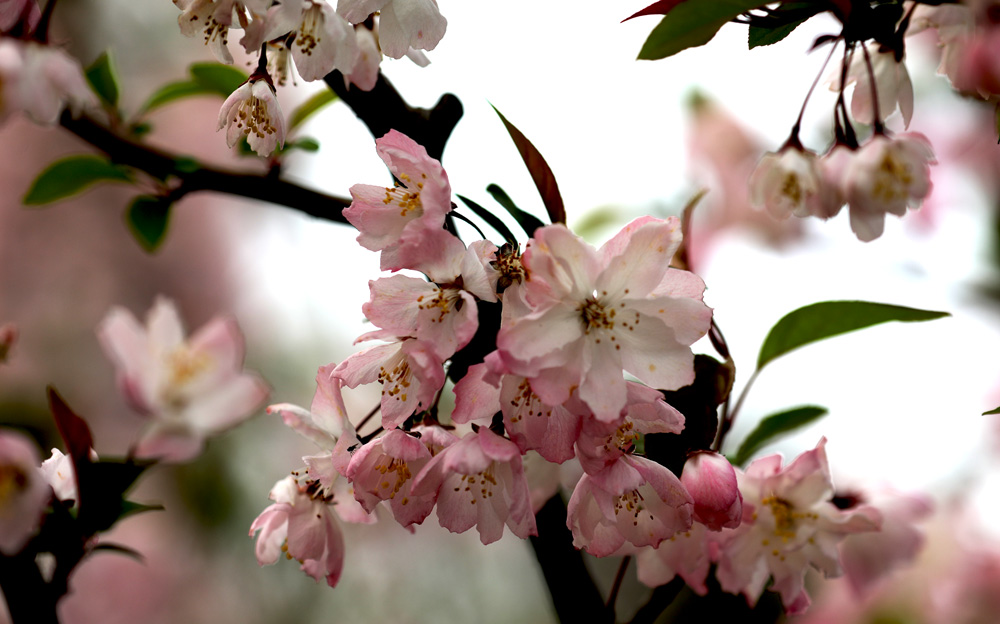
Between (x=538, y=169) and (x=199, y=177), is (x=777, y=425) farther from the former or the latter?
(x=199, y=177)

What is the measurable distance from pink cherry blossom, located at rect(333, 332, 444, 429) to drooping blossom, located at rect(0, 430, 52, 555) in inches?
6.4

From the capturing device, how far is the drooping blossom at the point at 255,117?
478 mm

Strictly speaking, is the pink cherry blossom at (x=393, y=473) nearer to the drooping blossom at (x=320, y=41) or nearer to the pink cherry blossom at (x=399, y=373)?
the pink cherry blossom at (x=399, y=373)

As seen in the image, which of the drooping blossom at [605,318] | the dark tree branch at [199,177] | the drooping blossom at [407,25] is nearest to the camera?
the drooping blossom at [605,318]

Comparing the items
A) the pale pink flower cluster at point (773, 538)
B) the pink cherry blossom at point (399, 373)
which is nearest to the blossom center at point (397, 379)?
the pink cherry blossom at point (399, 373)

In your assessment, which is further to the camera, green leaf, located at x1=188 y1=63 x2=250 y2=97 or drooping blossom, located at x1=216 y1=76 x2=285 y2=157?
green leaf, located at x1=188 y1=63 x2=250 y2=97

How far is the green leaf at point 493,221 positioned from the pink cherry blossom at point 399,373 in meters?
0.08

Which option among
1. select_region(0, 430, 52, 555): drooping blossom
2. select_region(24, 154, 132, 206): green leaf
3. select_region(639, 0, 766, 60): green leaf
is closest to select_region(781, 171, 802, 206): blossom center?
select_region(639, 0, 766, 60): green leaf

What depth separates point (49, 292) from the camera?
2492 millimetres

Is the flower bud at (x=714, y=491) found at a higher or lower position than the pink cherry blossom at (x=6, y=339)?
lower

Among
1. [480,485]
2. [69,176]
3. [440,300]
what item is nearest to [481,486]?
[480,485]

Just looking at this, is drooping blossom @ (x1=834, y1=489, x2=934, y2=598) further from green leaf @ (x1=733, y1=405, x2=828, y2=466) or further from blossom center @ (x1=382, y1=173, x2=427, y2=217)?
blossom center @ (x1=382, y1=173, x2=427, y2=217)

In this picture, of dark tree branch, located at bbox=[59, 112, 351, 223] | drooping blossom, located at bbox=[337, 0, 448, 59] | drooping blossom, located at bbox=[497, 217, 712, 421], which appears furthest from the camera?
dark tree branch, located at bbox=[59, 112, 351, 223]

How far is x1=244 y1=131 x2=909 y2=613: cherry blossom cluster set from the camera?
0.37m
